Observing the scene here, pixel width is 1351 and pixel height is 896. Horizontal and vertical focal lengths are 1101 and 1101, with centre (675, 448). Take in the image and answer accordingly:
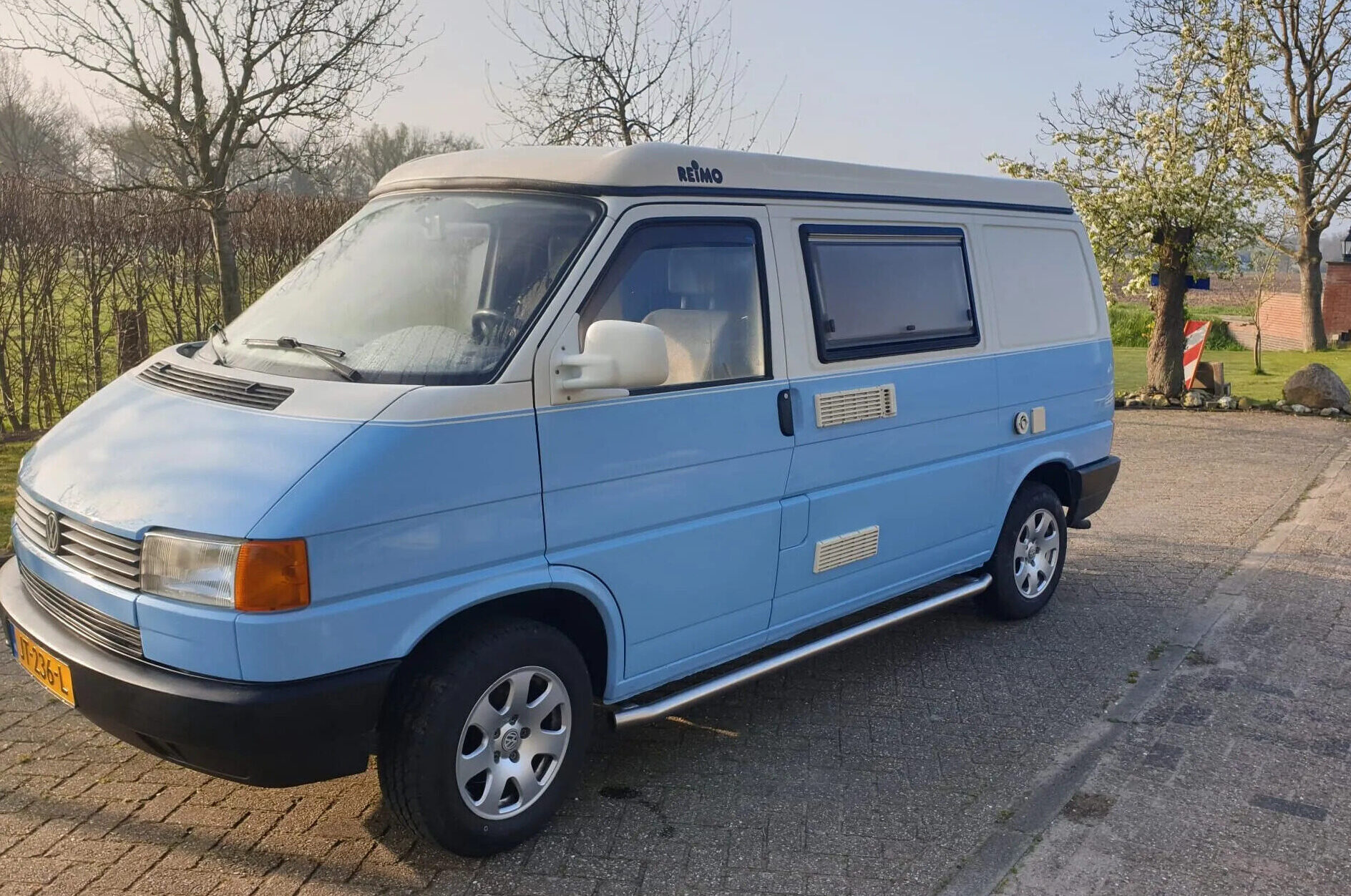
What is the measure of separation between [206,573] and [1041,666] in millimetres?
4269

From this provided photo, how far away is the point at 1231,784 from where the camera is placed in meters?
4.45

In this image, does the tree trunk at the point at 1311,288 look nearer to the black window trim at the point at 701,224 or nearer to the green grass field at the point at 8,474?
the black window trim at the point at 701,224

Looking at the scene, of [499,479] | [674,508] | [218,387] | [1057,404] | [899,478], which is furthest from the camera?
[1057,404]

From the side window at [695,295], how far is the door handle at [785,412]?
0.44ft

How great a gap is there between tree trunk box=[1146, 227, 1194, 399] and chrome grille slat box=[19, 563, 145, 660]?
15.5 meters

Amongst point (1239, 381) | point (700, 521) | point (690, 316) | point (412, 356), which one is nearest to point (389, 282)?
point (412, 356)

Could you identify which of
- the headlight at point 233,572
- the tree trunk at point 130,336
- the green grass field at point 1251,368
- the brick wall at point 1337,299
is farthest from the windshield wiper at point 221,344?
the brick wall at point 1337,299

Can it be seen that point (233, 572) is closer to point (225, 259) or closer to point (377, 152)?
point (225, 259)

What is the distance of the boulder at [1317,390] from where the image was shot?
50.9 feet

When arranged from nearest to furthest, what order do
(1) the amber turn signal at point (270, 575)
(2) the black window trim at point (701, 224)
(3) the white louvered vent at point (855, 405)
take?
(1) the amber turn signal at point (270, 575) → (2) the black window trim at point (701, 224) → (3) the white louvered vent at point (855, 405)

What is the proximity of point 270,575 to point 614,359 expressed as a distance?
49.2 inches

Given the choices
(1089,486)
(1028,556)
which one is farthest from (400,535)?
(1089,486)

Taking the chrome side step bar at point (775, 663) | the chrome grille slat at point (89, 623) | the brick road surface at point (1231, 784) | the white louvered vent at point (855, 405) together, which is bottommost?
the brick road surface at point (1231, 784)

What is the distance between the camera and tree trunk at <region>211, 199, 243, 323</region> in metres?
9.74
